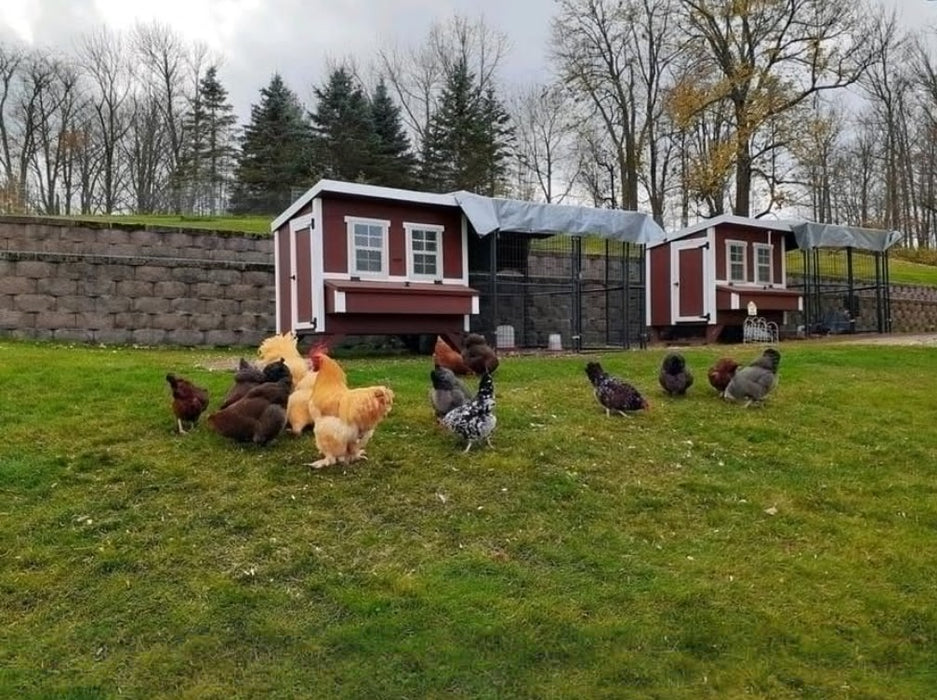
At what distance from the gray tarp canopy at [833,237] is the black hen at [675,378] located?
12.8 metres

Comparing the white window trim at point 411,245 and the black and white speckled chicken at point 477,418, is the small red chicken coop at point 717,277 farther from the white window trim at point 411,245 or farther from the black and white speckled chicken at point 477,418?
the black and white speckled chicken at point 477,418

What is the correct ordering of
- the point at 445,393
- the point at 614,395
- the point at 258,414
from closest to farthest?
the point at 258,414 → the point at 445,393 → the point at 614,395

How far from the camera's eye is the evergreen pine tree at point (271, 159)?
3269 centimetres

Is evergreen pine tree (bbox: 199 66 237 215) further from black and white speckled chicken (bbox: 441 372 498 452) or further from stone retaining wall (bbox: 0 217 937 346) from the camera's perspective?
black and white speckled chicken (bbox: 441 372 498 452)

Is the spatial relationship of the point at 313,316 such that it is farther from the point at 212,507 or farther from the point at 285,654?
the point at 285,654

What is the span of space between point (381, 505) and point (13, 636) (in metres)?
2.02

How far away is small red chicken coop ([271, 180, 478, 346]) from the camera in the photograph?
1218 cm

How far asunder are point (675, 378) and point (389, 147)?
92.1 feet

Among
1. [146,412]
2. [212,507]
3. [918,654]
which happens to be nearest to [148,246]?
[146,412]

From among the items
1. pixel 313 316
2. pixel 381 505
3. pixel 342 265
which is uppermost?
pixel 342 265

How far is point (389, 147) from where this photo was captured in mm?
33750

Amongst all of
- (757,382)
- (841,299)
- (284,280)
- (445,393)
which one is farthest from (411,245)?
(841,299)

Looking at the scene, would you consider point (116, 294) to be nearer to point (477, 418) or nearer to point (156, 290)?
point (156, 290)

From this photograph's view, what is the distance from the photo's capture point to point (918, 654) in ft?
11.7
